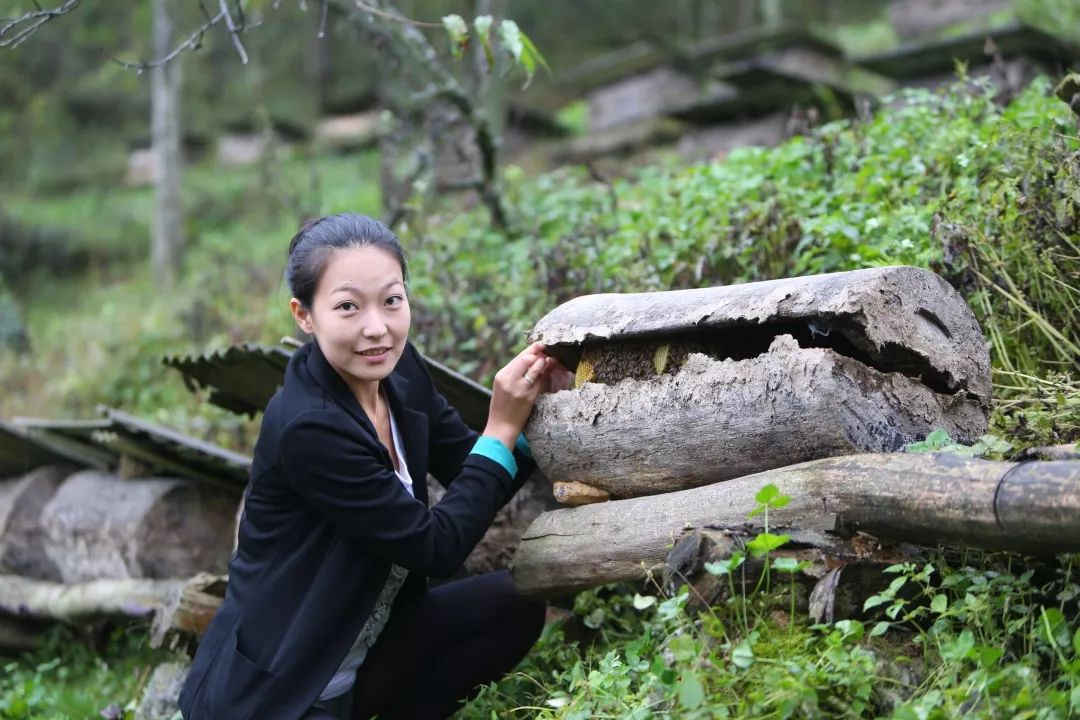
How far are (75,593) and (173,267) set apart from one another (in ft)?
24.1

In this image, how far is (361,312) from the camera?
9.47 feet

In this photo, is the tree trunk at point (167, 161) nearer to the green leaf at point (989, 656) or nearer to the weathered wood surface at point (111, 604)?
the weathered wood surface at point (111, 604)

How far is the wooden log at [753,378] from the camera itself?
2672mm

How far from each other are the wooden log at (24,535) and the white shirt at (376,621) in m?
3.01

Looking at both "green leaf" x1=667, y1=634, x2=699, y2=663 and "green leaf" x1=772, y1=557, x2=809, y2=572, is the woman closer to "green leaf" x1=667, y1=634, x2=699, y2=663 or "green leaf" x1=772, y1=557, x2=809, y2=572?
"green leaf" x1=667, y1=634, x2=699, y2=663

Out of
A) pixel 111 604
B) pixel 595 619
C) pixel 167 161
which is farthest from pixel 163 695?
pixel 167 161

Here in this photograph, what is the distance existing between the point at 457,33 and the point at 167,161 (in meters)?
8.35

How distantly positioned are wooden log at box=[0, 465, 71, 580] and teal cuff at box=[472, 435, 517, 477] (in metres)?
3.33

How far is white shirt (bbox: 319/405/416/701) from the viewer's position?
3.04m

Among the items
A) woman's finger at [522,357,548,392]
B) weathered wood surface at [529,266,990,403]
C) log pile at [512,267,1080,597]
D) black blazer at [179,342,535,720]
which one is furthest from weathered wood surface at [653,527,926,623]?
woman's finger at [522,357,548,392]

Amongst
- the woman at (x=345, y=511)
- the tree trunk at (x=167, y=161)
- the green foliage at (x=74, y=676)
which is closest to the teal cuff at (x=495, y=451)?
the woman at (x=345, y=511)

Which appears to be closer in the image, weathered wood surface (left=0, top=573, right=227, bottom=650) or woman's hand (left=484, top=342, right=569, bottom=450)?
woman's hand (left=484, top=342, right=569, bottom=450)

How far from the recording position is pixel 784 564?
246 cm

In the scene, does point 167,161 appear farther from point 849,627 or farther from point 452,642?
point 849,627
